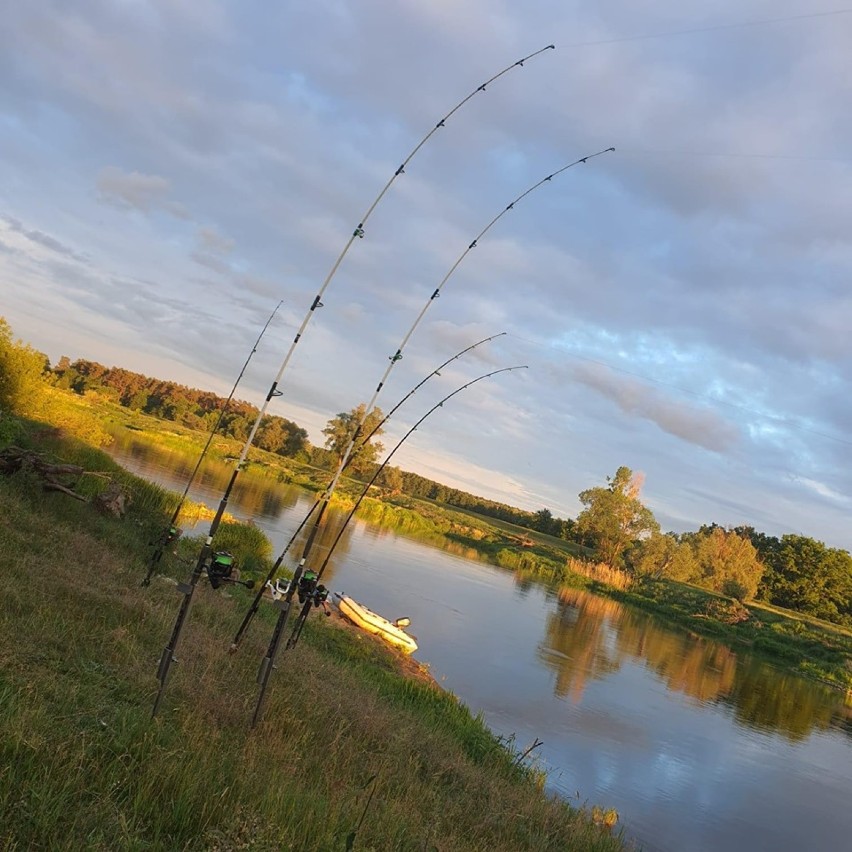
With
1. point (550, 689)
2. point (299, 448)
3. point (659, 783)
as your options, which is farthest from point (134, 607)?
point (299, 448)

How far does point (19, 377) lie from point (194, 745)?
15191 millimetres

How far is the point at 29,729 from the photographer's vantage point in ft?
12.9

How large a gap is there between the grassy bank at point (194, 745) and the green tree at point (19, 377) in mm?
7004

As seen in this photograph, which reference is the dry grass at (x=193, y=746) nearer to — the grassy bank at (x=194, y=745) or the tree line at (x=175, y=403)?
the grassy bank at (x=194, y=745)

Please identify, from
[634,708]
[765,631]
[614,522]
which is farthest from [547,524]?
[634,708]

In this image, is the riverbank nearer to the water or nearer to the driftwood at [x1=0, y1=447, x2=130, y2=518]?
the water

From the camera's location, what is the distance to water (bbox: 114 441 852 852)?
1383 centimetres

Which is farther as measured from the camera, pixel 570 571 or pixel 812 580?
pixel 812 580

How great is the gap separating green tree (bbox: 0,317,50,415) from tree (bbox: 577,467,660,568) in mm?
65841

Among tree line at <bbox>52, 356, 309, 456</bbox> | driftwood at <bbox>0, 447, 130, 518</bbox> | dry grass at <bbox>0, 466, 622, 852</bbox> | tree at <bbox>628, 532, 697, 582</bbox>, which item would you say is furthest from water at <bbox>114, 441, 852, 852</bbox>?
tree line at <bbox>52, 356, 309, 456</bbox>

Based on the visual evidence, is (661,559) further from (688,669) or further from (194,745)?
(194,745)

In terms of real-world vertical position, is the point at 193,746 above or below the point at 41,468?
below

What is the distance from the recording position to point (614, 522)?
77.1 m

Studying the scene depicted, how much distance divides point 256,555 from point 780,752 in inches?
654
